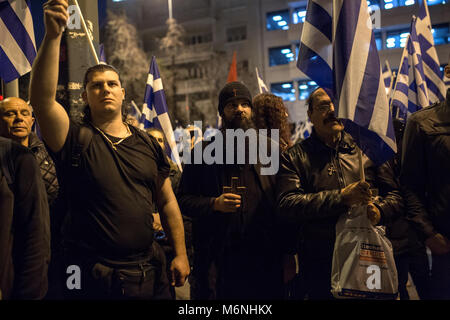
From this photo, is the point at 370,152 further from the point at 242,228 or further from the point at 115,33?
the point at 115,33

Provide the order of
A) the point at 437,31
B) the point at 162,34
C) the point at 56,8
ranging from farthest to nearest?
the point at 162,34, the point at 437,31, the point at 56,8

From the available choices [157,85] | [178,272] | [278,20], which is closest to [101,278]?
[178,272]

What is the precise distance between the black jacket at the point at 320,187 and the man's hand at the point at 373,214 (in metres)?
0.08

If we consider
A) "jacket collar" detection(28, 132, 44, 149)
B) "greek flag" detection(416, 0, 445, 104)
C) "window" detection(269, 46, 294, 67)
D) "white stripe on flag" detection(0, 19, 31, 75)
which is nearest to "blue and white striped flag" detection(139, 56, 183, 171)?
"jacket collar" detection(28, 132, 44, 149)

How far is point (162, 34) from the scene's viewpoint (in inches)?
1676

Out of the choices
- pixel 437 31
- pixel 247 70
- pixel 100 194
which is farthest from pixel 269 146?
pixel 247 70

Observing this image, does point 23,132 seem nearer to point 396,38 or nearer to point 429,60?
point 429,60

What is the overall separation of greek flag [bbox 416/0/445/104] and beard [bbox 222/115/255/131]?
4.13 m

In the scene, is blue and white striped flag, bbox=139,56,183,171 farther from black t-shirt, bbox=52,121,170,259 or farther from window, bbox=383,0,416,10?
window, bbox=383,0,416,10

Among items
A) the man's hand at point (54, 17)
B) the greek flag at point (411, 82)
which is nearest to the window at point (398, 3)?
the greek flag at point (411, 82)

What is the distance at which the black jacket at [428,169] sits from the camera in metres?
3.32

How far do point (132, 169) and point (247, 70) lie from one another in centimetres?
3370

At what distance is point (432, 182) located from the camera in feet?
11.2

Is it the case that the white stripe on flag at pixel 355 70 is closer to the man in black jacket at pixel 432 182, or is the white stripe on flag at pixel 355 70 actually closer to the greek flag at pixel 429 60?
the man in black jacket at pixel 432 182
